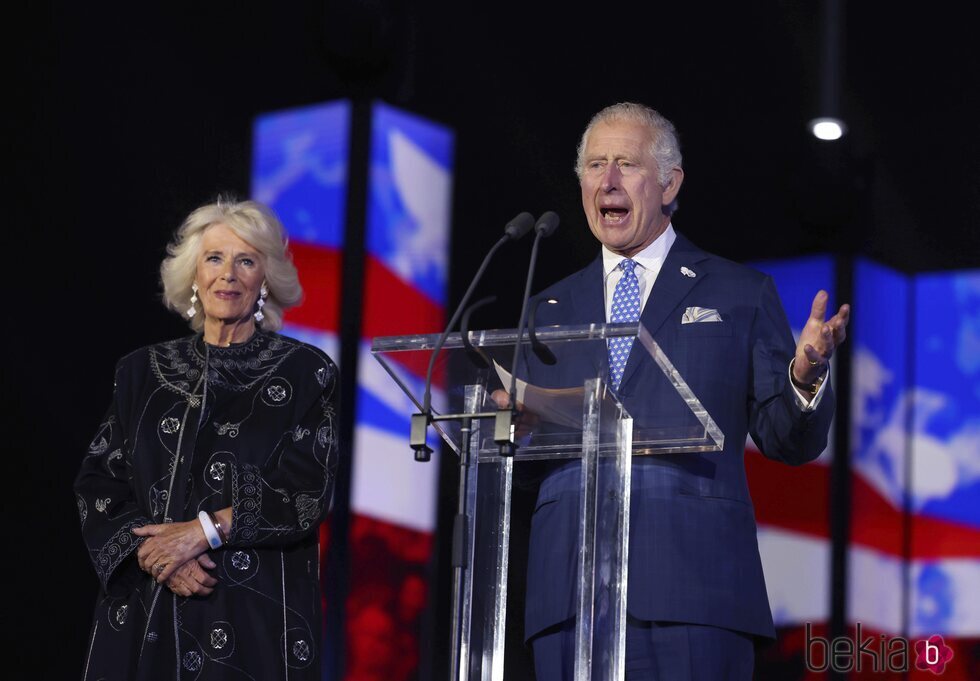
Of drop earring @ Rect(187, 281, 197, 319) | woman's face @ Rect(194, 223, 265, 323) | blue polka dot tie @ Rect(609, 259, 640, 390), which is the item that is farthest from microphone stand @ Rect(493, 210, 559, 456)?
drop earring @ Rect(187, 281, 197, 319)

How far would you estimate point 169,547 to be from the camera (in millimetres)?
3201

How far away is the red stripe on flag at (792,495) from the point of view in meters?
4.41

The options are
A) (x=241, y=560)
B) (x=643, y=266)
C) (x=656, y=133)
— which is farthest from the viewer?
(x=241, y=560)

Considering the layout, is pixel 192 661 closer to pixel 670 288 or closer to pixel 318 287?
pixel 670 288

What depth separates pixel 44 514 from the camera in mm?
4426

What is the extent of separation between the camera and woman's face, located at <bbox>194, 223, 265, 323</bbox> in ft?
11.7

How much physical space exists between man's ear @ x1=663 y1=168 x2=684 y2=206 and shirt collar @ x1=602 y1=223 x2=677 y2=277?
0.10 m

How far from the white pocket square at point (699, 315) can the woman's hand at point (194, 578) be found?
1.15 metres

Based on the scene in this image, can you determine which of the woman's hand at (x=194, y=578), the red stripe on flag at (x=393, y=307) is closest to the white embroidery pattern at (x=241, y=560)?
the woman's hand at (x=194, y=578)

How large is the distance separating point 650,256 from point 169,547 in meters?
1.17

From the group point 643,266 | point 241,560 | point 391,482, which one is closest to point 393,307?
point 391,482

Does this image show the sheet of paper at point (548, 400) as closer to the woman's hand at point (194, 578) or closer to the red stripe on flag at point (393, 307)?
the woman's hand at point (194, 578)

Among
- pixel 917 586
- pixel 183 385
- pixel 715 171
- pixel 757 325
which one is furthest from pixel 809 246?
pixel 183 385

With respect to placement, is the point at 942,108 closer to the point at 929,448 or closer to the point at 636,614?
the point at 929,448
